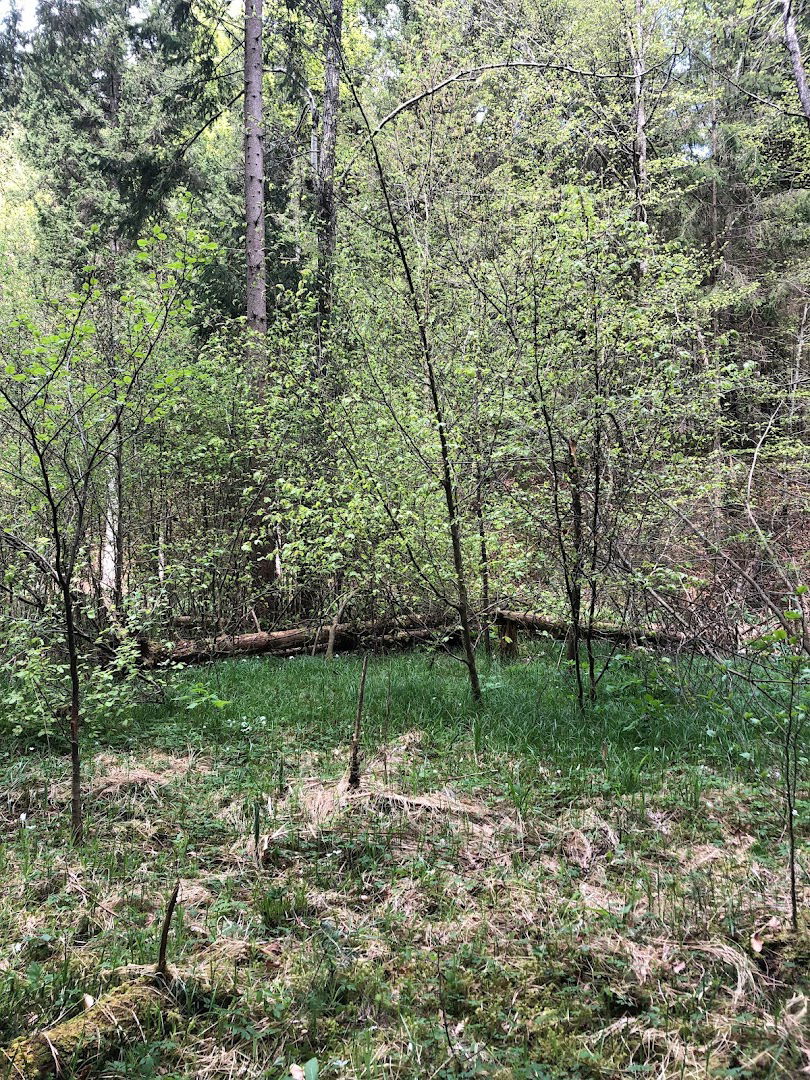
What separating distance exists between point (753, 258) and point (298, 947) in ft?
50.6

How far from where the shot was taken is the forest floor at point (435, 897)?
1.81m

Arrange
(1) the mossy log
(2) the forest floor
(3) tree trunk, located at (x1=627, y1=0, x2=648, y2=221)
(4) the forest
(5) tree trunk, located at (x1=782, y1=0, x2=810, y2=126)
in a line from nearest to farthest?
(1) the mossy log, (2) the forest floor, (4) the forest, (5) tree trunk, located at (x1=782, y1=0, x2=810, y2=126), (3) tree trunk, located at (x1=627, y1=0, x2=648, y2=221)

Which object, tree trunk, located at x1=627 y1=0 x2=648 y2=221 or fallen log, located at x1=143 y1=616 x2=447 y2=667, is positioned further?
tree trunk, located at x1=627 y1=0 x2=648 y2=221

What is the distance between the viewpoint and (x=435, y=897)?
100 inches

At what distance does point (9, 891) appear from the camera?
8.50 feet

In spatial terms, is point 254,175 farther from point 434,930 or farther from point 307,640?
point 434,930

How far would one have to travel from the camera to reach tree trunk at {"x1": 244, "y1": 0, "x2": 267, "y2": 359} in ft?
29.9

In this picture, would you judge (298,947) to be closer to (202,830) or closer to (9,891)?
(202,830)

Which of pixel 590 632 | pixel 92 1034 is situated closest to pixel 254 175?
pixel 590 632

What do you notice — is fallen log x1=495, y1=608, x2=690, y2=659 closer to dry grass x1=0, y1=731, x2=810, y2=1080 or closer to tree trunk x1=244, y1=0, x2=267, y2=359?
dry grass x1=0, y1=731, x2=810, y2=1080

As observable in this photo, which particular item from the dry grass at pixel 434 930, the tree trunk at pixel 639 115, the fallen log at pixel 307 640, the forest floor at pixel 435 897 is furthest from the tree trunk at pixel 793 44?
the dry grass at pixel 434 930

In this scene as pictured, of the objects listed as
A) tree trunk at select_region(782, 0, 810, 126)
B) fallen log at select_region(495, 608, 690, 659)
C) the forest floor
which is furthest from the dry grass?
tree trunk at select_region(782, 0, 810, 126)

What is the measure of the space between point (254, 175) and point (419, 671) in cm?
830

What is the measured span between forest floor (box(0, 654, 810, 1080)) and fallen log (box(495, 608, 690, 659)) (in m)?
0.32
